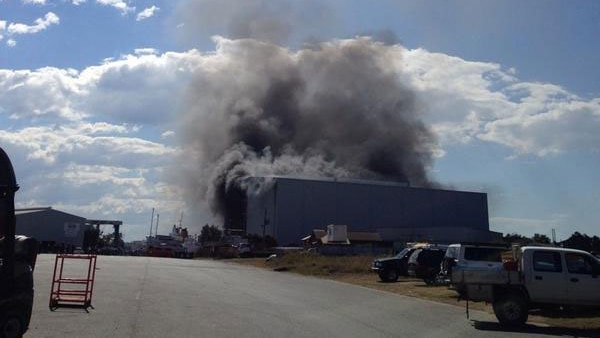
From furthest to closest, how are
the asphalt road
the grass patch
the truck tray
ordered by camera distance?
the grass patch, the truck tray, the asphalt road

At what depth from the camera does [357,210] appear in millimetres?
90625

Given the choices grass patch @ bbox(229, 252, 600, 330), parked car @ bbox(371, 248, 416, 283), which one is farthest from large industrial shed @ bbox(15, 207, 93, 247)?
parked car @ bbox(371, 248, 416, 283)

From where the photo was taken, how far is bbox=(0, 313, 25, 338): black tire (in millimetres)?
8227

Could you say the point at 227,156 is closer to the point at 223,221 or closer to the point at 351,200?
the point at 223,221

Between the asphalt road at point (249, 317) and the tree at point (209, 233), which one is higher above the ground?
the tree at point (209, 233)

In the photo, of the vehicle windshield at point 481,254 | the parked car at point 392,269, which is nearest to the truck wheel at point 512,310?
the vehicle windshield at point 481,254

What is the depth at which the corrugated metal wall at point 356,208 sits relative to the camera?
284 feet

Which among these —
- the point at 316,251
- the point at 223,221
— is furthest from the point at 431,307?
the point at 223,221

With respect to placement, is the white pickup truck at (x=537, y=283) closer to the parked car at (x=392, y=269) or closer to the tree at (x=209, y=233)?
the parked car at (x=392, y=269)

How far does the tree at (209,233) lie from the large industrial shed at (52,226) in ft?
61.0

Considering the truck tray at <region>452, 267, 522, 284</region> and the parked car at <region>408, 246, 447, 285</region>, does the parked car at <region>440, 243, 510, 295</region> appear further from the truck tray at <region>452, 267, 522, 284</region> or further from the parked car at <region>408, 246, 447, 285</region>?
the parked car at <region>408, 246, 447, 285</region>

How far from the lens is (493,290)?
14.3 m

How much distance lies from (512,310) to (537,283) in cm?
88

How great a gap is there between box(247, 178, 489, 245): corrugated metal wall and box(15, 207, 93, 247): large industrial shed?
26.1 meters
